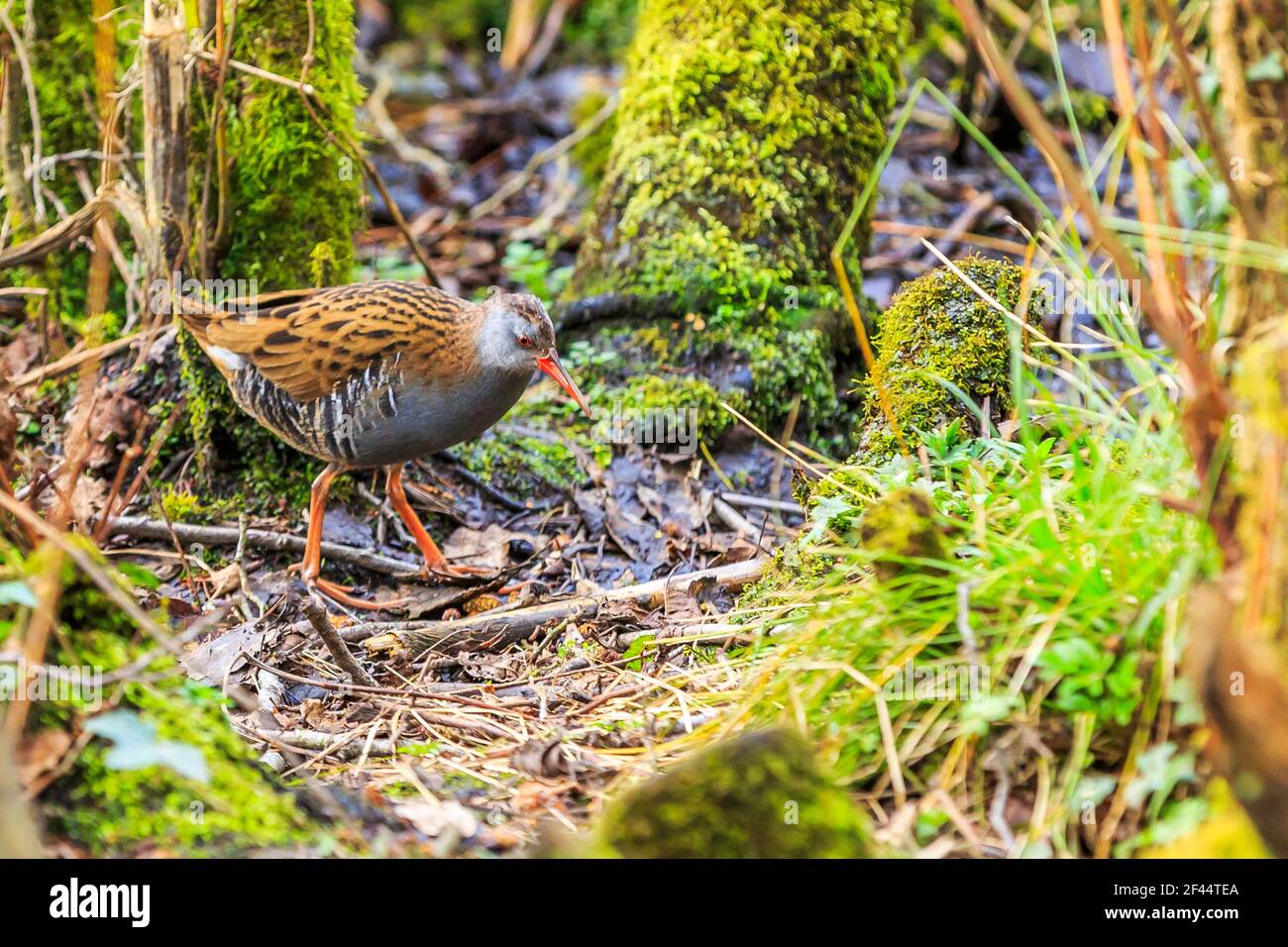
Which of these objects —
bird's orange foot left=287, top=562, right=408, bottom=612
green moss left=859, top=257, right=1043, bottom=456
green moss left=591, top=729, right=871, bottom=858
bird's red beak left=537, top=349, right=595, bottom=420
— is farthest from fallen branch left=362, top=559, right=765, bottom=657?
green moss left=591, top=729, right=871, bottom=858

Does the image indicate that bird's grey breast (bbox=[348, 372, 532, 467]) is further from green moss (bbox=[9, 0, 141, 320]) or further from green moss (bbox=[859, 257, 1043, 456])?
green moss (bbox=[9, 0, 141, 320])

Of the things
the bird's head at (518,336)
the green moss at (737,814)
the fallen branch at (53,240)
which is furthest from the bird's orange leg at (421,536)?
the green moss at (737,814)

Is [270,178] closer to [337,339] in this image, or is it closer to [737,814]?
[337,339]

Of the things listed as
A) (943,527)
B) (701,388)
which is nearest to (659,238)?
(701,388)

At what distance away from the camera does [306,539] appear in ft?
17.2

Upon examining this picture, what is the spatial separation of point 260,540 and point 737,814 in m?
3.28

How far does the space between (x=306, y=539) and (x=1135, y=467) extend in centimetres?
329

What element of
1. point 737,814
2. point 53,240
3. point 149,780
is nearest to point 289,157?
point 53,240

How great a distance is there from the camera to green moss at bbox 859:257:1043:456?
423cm

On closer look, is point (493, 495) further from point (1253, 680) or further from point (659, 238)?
point (1253, 680)

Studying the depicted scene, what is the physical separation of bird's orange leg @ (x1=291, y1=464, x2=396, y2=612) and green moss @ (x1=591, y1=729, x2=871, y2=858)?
2.75m

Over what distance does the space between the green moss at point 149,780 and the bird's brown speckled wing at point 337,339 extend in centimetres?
215
